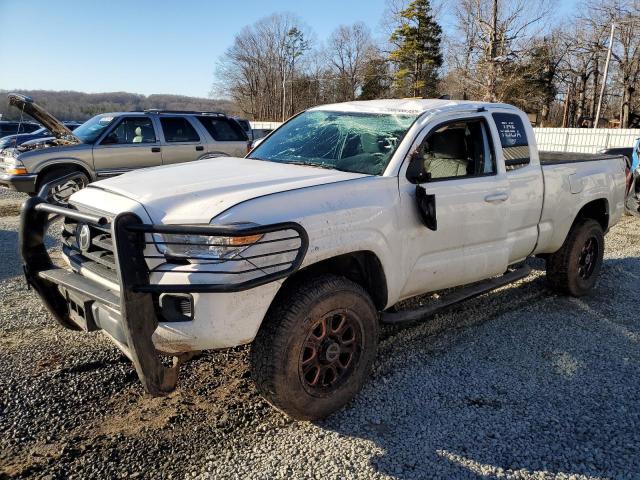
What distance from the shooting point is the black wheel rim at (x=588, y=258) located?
18.0ft

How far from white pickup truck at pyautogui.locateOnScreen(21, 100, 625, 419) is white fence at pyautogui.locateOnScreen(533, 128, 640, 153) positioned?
19400 mm

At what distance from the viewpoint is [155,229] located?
2504 mm

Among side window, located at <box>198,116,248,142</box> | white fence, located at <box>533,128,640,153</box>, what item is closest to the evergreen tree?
white fence, located at <box>533,128,640,153</box>

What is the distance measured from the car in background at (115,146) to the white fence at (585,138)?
16119 mm

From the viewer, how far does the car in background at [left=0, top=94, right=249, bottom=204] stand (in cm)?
959

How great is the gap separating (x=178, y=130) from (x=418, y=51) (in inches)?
1847

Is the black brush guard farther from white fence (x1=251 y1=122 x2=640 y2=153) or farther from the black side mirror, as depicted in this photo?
white fence (x1=251 y1=122 x2=640 y2=153)

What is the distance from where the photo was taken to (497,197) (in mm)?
4102

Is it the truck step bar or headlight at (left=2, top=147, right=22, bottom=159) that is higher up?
headlight at (left=2, top=147, right=22, bottom=159)

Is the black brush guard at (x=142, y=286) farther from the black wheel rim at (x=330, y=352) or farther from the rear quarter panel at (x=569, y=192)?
the rear quarter panel at (x=569, y=192)

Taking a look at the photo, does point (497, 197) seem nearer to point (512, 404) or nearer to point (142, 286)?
point (512, 404)

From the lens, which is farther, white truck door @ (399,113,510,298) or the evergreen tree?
the evergreen tree

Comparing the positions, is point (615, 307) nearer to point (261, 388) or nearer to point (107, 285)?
point (261, 388)

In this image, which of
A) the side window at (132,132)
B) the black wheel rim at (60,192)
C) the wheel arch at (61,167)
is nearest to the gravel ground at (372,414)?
the black wheel rim at (60,192)
